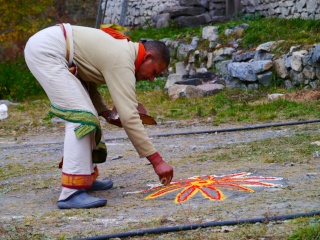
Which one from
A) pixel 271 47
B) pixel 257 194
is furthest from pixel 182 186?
pixel 271 47

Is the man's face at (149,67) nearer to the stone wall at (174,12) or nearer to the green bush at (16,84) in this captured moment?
the green bush at (16,84)

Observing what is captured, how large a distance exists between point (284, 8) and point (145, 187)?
9599 millimetres

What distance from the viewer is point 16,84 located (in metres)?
13.3

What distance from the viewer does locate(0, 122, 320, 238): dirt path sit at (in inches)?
164

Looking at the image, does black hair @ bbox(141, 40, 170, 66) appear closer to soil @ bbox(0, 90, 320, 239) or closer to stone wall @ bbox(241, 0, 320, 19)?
soil @ bbox(0, 90, 320, 239)

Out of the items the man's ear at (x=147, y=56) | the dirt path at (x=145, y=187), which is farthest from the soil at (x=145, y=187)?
the man's ear at (x=147, y=56)

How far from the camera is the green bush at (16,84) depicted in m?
13.1

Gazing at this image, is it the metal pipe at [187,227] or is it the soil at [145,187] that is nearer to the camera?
the metal pipe at [187,227]

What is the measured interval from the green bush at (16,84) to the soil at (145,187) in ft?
15.1

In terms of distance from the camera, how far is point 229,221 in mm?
3846

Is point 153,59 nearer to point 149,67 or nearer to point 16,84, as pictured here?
point 149,67

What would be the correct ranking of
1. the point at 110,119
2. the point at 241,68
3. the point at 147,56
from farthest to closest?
1. the point at 241,68
2. the point at 110,119
3. the point at 147,56

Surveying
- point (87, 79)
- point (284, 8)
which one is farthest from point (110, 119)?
point (284, 8)

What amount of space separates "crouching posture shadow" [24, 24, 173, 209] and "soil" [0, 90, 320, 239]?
0.25 m
